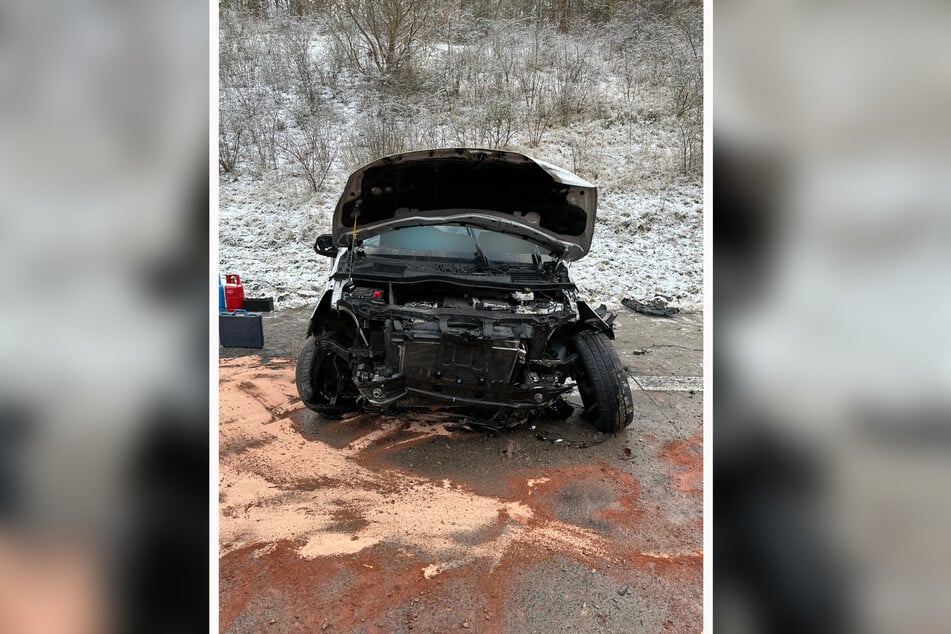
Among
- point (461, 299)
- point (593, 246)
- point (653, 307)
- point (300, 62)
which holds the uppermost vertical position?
point (300, 62)

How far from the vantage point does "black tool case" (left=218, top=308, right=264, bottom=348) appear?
537 centimetres

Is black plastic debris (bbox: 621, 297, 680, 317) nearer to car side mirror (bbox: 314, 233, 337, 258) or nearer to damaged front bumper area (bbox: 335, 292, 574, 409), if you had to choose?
damaged front bumper area (bbox: 335, 292, 574, 409)

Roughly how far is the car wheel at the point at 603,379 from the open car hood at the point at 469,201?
0.94m

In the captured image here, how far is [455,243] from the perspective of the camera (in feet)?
14.0

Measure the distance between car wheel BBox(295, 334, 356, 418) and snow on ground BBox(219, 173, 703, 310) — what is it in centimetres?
376

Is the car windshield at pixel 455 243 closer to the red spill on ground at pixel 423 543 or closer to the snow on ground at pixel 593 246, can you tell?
the red spill on ground at pixel 423 543

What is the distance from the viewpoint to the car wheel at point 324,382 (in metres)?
3.79

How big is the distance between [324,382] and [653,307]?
17.3 ft

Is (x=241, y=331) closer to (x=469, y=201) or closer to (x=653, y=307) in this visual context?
(x=469, y=201)

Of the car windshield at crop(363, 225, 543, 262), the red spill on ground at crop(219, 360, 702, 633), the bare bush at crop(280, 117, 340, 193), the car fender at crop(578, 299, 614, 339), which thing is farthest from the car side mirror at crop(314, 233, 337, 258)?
the bare bush at crop(280, 117, 340, 193)

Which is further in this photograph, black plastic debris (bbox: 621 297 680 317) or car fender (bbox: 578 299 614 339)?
black plastic debris (bbox: 621 297 680 317)

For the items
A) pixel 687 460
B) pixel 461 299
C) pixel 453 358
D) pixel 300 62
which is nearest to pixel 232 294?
pixel 461 299
